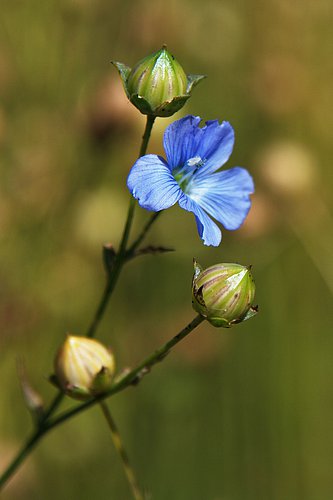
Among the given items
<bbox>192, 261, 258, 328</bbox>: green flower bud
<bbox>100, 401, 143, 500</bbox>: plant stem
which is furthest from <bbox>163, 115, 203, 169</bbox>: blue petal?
<bbox>100, 401, 143, 500</bbox>: plant stem

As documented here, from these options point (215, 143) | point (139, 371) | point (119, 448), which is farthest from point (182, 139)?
point (119, 448)

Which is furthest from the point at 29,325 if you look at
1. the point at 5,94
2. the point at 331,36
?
the point at 331,36

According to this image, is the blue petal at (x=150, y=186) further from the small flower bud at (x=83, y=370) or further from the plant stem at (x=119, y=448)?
the plant stem at (x=119, y=448)

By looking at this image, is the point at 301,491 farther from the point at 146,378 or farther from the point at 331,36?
the point at 331,36

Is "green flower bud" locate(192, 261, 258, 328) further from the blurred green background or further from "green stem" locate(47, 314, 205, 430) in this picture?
the blurred green background

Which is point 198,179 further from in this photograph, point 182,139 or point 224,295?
point 224,295

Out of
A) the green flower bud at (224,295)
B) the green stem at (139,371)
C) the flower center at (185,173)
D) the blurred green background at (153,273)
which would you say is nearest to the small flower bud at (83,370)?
the green stem at (139,371)

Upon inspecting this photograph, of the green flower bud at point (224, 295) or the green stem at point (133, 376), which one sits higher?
the green flower bud at point (224, 295)
